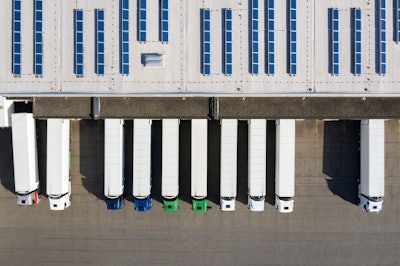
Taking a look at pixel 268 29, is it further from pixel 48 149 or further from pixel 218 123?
pixel 48 149

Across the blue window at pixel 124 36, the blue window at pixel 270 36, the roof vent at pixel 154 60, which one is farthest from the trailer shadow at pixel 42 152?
the blue window at pixel 270 36

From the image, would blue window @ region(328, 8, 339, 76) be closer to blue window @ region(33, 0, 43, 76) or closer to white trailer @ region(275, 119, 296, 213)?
white trailer @ region(275, 119, 296, 213)

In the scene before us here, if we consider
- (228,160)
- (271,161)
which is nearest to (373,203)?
(271,161)

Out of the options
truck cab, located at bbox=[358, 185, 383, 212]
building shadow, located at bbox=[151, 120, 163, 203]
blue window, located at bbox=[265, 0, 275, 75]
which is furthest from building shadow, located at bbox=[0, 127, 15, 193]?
truck cab, located at bbox=[358, 185, 383, 212]

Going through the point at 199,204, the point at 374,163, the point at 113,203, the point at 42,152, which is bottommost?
the point at 199,204

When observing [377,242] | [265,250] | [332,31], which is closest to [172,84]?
[332,31]

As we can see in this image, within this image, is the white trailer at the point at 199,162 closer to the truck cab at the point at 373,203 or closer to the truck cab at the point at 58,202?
the truck cab at the point at 58,202

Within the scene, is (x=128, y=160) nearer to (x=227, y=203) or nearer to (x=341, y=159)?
(x=227, y=203)
